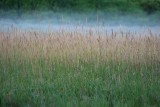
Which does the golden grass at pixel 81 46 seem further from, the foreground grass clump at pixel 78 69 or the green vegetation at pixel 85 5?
the green vegetation at pixel 85 5

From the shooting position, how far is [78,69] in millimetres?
2977

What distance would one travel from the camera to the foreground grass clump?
109 inches

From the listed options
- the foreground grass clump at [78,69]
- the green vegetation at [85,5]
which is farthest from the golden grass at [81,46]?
the green vegetation at [85,5]

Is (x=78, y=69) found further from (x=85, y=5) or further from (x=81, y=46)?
(x=85, y=5)

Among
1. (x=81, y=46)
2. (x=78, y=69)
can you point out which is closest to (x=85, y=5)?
(x=81, y=46)

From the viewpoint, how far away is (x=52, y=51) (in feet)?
9.94

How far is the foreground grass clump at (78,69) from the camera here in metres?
2.77

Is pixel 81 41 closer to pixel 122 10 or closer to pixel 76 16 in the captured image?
pixel 76 16

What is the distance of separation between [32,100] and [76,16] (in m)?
0.78

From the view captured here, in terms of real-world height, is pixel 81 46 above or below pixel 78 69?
above

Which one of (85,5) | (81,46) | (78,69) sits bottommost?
(78,69)

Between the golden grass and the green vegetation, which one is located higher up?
the green vegetation

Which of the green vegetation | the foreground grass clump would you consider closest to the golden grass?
the foreground grass clump

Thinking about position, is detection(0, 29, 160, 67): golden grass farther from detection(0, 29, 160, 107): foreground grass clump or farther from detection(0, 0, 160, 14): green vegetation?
detection(0, 0, 160, 14): green vegetation
